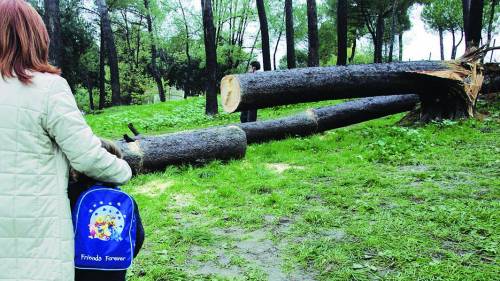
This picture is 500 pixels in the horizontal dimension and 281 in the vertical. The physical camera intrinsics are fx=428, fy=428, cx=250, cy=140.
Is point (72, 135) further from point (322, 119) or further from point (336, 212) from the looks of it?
point (322, 119)

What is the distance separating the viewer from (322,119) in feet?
36.6

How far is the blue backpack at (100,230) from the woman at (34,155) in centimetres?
6

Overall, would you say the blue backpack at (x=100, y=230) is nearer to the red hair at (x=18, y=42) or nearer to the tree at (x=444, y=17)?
the red hair at (x=18, y=42)

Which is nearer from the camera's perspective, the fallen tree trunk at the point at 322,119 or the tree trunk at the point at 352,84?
the tree trunk at the point at 352,84

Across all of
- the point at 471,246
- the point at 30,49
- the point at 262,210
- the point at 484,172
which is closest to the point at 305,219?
the point at 262,210

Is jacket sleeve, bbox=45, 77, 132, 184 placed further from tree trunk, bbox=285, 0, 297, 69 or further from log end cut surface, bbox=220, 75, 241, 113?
tree trunk, bbox=285, 0, 297, 69

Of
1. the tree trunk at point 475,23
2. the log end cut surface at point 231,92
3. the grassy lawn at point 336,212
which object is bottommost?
the grassy lawn at point 336,212

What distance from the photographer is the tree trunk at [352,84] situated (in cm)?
865

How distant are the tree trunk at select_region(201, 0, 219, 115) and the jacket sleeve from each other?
1485 cm

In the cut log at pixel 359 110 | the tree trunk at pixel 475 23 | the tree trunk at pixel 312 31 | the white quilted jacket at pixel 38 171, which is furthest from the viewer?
the tree trunk at pixel 312 31

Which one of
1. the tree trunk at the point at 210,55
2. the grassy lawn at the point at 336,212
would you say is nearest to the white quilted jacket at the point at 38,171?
the grassy lawn at the point at 336,212

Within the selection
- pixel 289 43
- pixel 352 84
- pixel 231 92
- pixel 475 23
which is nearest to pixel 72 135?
pixel 231 92

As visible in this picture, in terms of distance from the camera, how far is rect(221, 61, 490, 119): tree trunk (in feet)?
28.4

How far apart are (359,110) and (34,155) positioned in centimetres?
1088
